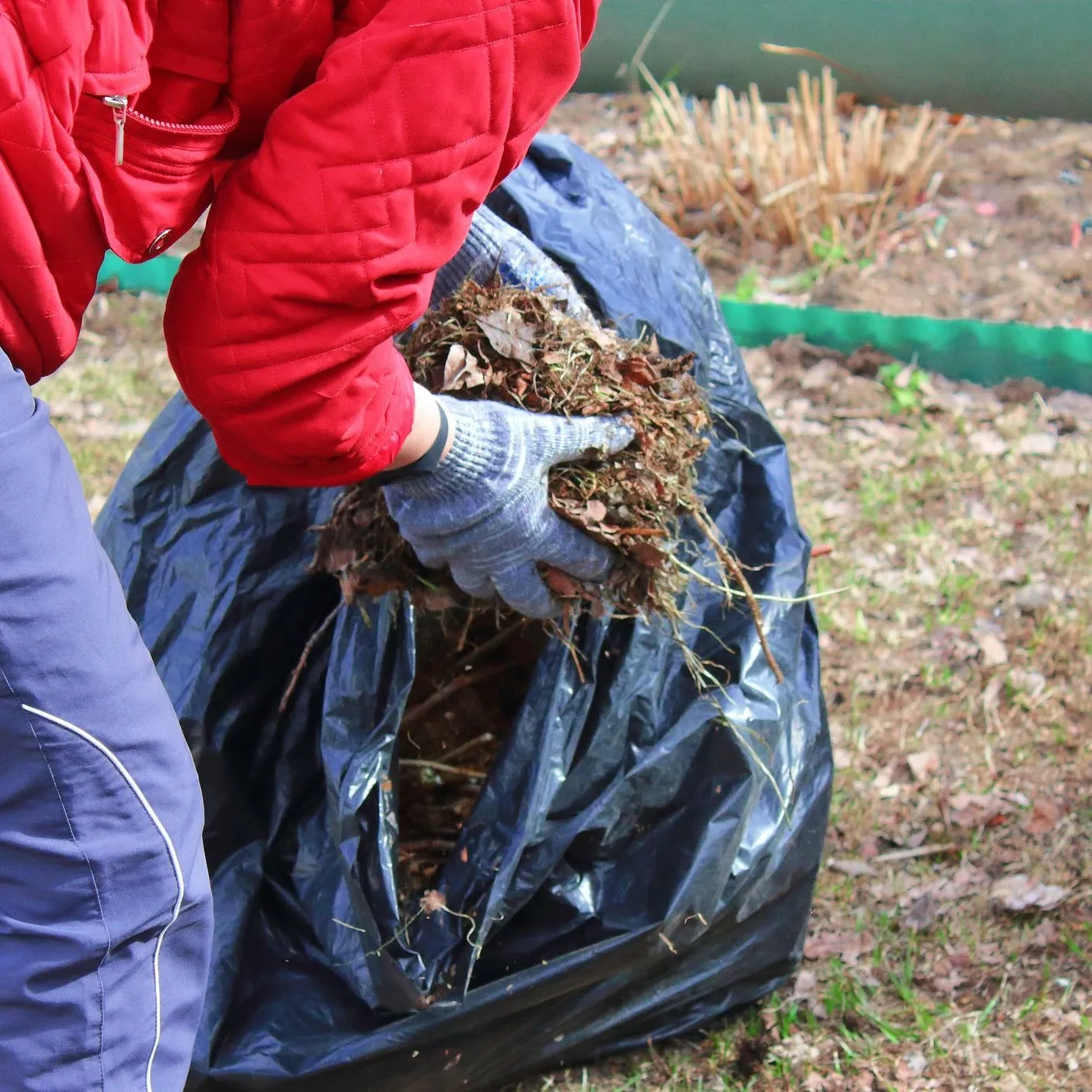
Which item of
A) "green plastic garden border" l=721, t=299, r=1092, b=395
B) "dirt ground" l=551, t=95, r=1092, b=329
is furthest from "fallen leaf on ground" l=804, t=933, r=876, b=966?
"dirt ground" l=551, t=95, r=1092, b=329

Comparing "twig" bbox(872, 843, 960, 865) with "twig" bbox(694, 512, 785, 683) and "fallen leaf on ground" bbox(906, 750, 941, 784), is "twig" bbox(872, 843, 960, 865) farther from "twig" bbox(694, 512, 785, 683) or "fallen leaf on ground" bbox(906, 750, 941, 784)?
"twig" bbox(694, 512, 785, 683)

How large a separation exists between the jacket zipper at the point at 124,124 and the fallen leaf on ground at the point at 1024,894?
1.69 m

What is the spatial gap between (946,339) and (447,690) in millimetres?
1905

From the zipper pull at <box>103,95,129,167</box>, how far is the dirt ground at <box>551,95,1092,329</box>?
281 centimetres

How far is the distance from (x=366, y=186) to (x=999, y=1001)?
1.55 m

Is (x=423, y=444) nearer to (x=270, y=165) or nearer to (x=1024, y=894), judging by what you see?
(x=270, y=165)

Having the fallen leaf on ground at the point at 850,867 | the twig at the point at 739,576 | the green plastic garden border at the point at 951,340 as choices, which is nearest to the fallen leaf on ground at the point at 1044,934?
the fallen leaf on ground at the point at 850,867

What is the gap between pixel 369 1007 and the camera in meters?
1.70

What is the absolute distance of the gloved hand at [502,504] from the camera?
5.07ft

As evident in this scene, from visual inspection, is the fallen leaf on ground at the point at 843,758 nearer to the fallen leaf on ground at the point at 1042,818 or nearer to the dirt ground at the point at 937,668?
the dirt ground at the point at 937,668

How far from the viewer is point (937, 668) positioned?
252cm

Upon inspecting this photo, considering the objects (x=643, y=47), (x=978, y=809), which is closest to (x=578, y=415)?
(x=978, y=809)

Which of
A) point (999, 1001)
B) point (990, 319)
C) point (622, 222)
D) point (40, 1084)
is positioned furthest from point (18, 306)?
point (990, 319)

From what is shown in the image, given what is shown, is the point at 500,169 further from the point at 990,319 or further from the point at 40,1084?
the point at 990,319
